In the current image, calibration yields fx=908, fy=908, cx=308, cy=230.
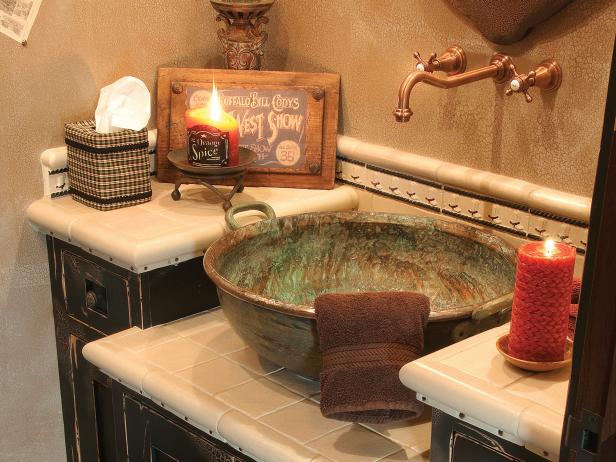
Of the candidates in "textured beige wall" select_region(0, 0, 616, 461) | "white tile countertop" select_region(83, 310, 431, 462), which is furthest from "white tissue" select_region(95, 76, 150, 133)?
"white tile countertop" select_region(83, 310, 431, 462)

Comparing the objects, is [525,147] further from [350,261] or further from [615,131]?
[615,131]

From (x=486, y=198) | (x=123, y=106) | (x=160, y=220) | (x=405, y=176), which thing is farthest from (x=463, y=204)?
(x=123, y=106)

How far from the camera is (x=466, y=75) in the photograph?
1.54 meters

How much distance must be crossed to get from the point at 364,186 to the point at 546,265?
0.89m

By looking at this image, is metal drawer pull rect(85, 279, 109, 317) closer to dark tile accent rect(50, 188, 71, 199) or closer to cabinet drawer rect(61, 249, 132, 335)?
cabinet drawer rect(61, 249, 132, 335)

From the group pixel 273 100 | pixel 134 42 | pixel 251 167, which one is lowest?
pixel 251 167

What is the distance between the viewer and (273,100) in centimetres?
192

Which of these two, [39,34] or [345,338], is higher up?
[39,34]

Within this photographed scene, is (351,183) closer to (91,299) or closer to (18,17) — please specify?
(91,299)

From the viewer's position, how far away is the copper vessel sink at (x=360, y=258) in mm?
1571

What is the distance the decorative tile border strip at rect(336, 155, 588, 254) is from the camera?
5.11 feet

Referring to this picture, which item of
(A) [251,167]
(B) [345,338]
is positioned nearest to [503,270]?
(B) [345,338]

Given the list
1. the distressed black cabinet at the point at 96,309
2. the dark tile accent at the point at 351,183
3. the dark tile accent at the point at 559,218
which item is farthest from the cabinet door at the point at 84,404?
the dark tile accent at the point at 559,218

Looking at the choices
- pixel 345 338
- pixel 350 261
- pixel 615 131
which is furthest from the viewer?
pixel 350 261
